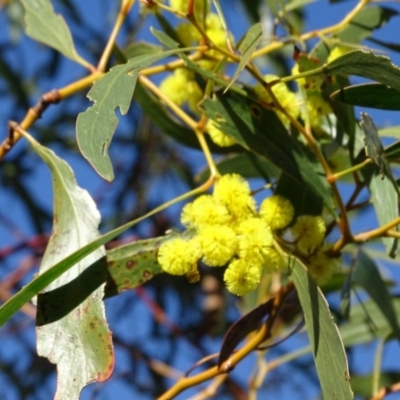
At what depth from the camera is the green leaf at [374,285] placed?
1.20m

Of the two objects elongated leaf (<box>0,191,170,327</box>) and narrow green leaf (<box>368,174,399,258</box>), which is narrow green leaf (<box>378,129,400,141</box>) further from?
elongated leaf (<box>0,191,170,327</box>)

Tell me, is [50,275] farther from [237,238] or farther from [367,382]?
[367,382]

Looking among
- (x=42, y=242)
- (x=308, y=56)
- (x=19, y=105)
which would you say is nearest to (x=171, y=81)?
(x=308, y=56)

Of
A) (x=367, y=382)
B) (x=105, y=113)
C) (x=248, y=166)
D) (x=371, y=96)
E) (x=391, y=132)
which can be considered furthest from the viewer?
(x=367, y=382)

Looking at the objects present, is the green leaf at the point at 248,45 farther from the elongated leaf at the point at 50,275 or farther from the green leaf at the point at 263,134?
the elongated leaf at the point at 50,275

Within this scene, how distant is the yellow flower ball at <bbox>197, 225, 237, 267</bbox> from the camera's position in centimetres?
83

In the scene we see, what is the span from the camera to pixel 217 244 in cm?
83

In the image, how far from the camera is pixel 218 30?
108 cm

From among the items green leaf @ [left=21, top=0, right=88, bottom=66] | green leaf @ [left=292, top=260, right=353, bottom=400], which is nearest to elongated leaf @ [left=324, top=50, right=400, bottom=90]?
green leaf @ [left=292, top=260, right=353, bottom=400]

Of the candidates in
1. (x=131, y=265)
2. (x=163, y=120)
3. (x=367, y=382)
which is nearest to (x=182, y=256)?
(x=131, y=265)

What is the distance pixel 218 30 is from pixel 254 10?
1.44ft

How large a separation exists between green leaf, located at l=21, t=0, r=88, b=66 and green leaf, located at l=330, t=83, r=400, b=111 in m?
0.42

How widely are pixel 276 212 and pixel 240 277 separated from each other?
0.34ft

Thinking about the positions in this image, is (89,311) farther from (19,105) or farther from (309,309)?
(19,105)
